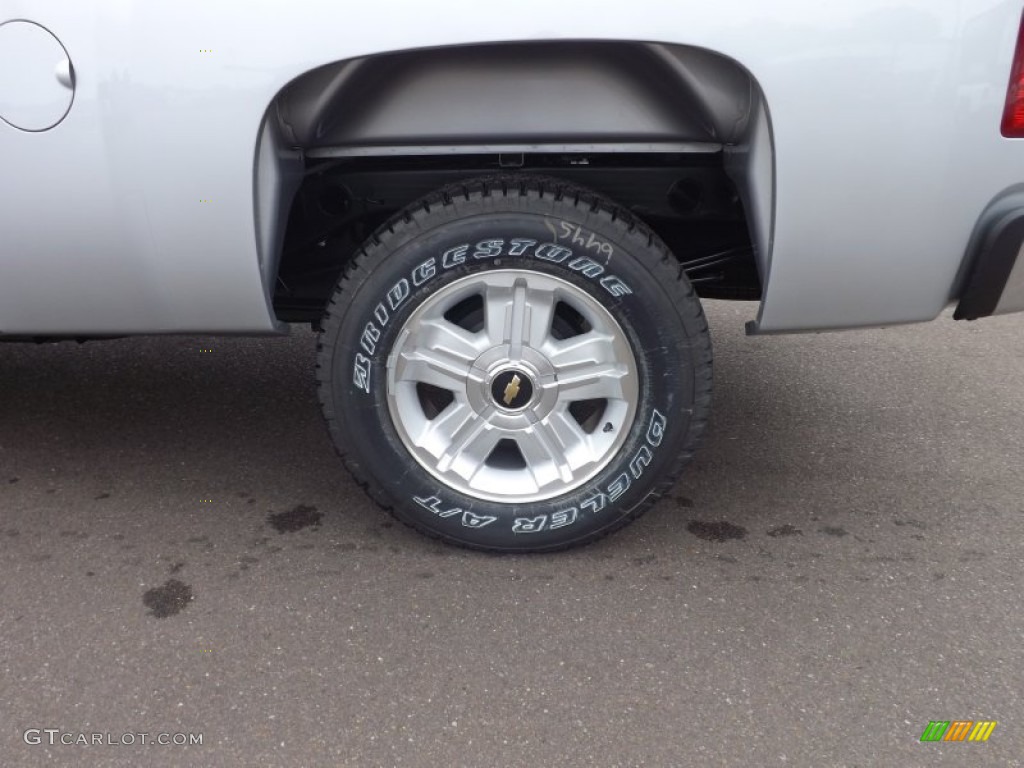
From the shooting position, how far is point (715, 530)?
2.52 metres

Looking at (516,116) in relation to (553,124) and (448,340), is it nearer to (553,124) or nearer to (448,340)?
(553,124)

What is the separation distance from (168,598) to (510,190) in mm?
1281

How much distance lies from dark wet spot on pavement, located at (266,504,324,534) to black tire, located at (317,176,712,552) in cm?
32

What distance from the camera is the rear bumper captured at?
6.38 ft

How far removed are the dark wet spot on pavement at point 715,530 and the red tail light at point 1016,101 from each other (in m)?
1.19

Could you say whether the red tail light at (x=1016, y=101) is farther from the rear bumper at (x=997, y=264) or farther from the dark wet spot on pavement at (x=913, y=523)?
the dark wet spot on pavement at (x=913, y=523)

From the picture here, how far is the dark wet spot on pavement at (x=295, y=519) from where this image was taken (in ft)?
8.26

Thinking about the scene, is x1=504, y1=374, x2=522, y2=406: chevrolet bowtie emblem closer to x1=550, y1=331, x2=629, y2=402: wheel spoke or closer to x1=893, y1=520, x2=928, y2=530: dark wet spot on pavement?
x1=550, y1=331, x2=629, y2=402: wheel spoke

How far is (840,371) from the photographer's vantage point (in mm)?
Answer: 3770

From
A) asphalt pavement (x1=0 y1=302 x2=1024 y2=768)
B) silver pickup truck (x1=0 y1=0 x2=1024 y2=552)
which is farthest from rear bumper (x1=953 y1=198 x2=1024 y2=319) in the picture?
asphalt pavement (x1=0 y1=302 x2=1024 y2=768)

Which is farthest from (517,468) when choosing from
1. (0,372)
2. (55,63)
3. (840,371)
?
(0,372)

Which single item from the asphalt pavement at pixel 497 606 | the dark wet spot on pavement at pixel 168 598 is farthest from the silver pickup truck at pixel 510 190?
the dark wet spot on pavement at pixel 168 598

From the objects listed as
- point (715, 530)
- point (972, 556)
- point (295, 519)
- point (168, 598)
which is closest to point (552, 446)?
point (715, 530)

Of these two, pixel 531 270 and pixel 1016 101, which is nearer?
pixel 1016 101
